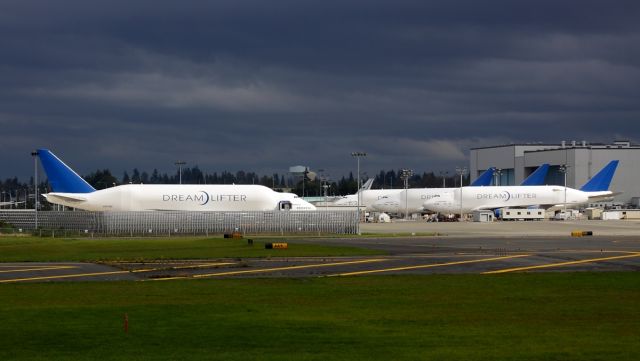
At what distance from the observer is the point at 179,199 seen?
388ft

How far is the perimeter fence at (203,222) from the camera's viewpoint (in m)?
95.7

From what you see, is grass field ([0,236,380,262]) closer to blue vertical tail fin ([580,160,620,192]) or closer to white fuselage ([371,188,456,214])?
white fuselage ([371,188,456,214])

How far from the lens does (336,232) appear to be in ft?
323

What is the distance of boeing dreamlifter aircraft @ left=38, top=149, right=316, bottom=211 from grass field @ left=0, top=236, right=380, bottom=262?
42.1 meters

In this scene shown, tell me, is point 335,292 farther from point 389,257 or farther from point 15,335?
point 389,257

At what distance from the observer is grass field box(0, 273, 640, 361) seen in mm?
20344

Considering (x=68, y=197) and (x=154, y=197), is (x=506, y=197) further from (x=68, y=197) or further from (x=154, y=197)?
(x=68, y=197)

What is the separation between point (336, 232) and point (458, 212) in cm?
7524

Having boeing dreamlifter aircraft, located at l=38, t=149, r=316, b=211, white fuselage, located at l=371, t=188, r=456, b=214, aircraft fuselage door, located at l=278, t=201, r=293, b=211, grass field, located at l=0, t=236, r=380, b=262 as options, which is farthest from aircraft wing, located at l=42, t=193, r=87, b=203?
white fuselage, located at l=371, t=188, r=456, b=214

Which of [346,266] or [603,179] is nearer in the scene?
[346,266]

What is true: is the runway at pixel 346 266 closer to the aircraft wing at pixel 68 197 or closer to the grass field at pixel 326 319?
the grass field at pixel 326 319

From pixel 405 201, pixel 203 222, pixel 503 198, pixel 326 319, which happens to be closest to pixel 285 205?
pixel 203 222

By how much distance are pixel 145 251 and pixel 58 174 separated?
57.2m

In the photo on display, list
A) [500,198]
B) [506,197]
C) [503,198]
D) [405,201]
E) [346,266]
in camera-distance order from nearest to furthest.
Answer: [346,266]
[500,198]
[506,197]
[503,198]
[405,201]
